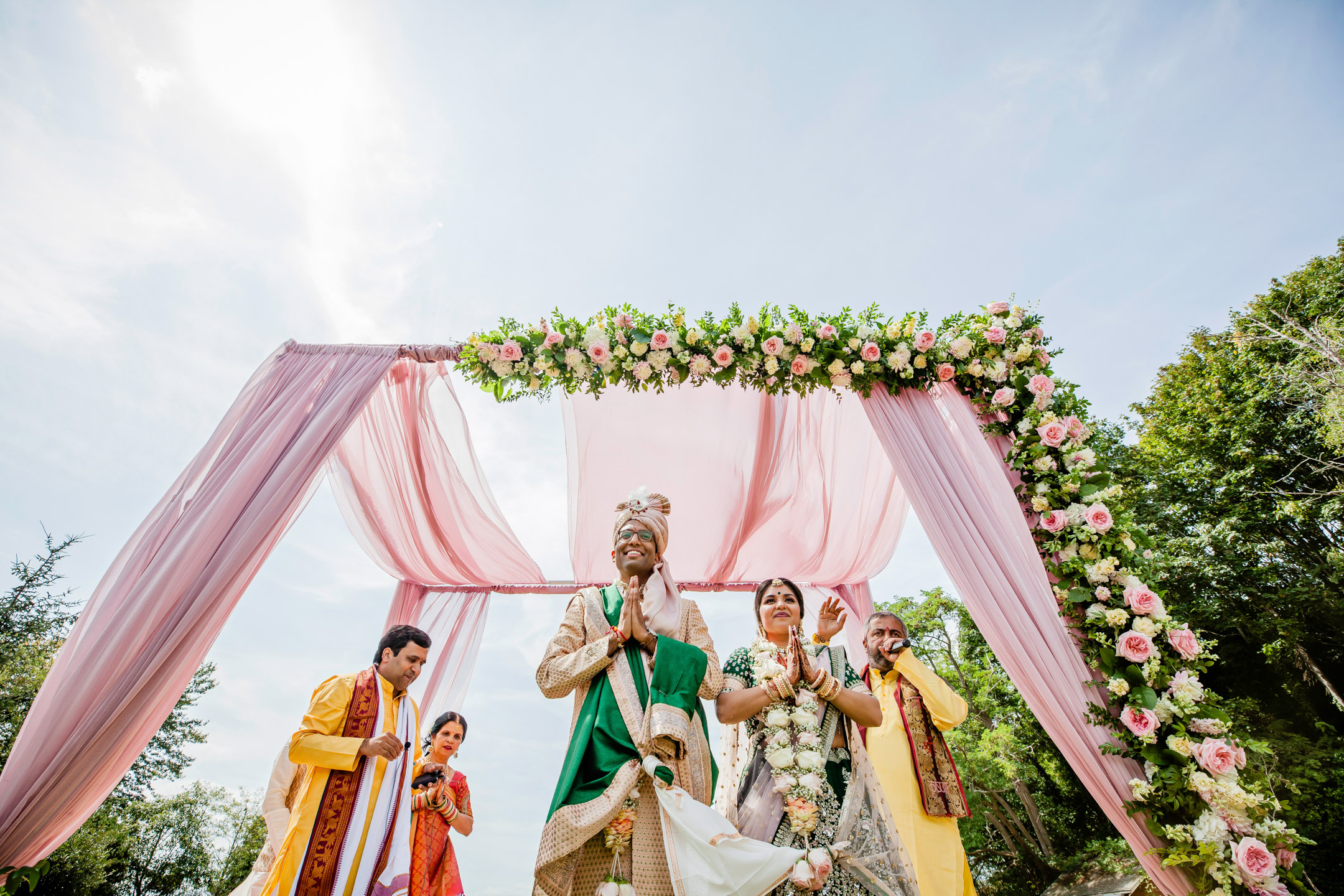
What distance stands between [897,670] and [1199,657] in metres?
1.49

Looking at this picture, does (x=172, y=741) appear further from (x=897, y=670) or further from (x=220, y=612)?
(x=897, y=670)

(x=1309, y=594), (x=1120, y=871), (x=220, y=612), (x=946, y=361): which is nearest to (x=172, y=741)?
(x=220, y=612)

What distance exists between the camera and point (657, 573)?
3236 mm

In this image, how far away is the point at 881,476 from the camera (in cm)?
516

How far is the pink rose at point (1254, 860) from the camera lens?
2607 millimetres

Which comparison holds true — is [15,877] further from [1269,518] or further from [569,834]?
[1269,518]

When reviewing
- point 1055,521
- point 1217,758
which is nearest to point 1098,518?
point 1055,521

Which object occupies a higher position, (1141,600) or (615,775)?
(1141,600)

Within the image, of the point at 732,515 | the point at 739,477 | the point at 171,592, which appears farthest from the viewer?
the point at 732,515

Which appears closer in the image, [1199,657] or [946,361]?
[1199,657]

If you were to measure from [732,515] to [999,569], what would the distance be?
7.28 ft

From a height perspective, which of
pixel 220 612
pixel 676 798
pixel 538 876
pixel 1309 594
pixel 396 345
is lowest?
pixel 538 876

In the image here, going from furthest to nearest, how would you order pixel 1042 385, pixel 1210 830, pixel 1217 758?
pixel 1042 385 < pixel 1217 758 < pixel 1210 830

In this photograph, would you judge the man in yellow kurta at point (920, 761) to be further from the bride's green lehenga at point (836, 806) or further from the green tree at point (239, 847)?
the green tree at point (239, 847)
